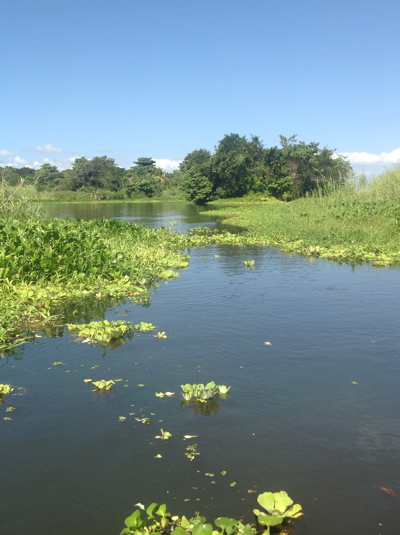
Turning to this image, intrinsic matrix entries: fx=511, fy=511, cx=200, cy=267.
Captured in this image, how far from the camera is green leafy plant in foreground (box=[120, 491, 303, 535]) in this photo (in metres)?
3.38

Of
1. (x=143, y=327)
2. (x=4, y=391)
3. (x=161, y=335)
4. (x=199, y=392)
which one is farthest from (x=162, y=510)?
(x=143, y=327)

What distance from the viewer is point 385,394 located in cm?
565

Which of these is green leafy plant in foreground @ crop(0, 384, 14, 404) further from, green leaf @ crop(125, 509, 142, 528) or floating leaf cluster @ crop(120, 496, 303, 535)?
green leaf @ crop(125, 509, 142, 528)

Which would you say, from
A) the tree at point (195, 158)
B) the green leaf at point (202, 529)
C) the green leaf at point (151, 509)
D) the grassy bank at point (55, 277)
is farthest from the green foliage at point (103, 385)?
the tree at point (195, 158)

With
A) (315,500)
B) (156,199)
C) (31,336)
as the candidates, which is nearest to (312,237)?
(31,336)

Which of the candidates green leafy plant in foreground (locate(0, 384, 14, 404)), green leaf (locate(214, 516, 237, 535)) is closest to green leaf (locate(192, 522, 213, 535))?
green leaf (locate(214, 516, 237, 535))

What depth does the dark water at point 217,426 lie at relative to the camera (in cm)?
382

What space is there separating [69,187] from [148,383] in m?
81.1

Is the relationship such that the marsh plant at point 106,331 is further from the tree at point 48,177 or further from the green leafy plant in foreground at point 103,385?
the tree at point 48,177

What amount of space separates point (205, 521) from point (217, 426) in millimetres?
1439

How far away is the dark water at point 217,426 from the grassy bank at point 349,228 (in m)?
7.57

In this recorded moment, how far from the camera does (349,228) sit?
19.2 metres

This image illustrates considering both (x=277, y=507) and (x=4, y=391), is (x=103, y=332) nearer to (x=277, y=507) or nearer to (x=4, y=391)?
(x=4, y=391)

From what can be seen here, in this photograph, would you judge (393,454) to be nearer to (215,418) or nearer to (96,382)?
(215,418)
